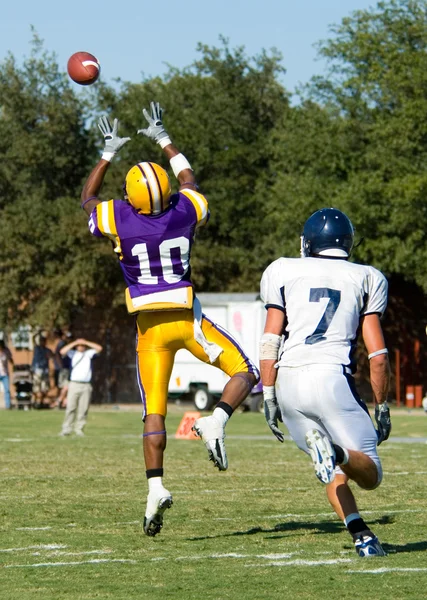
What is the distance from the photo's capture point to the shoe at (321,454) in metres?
5.86

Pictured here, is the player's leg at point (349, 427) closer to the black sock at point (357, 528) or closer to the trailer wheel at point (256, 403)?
the black sock at point (357, 528)

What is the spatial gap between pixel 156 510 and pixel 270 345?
127cm

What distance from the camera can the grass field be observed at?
219 inches

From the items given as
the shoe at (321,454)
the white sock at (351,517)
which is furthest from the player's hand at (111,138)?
the white sock at (351,517)

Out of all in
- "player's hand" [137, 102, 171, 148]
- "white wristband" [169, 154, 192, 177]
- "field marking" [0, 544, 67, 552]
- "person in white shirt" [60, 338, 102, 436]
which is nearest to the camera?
"field marking" [0, 544, 67, 552]

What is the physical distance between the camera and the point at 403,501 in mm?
9141

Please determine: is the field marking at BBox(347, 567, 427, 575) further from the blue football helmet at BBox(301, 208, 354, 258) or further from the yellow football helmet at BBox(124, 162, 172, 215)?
the yellow football helmet at BBox(124, 162, 172, 215)

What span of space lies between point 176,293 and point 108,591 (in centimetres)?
252

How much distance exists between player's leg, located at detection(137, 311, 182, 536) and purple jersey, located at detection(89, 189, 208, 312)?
0.18 meters

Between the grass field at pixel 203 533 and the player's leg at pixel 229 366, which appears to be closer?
the grass field at pixel 203 533

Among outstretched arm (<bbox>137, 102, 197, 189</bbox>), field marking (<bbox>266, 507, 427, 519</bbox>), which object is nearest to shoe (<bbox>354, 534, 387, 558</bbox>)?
field marking (<bbox>266, 507, 427, 519</bbox>)

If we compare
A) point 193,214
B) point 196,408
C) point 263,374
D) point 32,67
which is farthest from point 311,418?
point 32,67

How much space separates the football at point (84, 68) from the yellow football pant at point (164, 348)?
241 centimetres

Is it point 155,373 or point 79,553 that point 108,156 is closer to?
point 155,373
